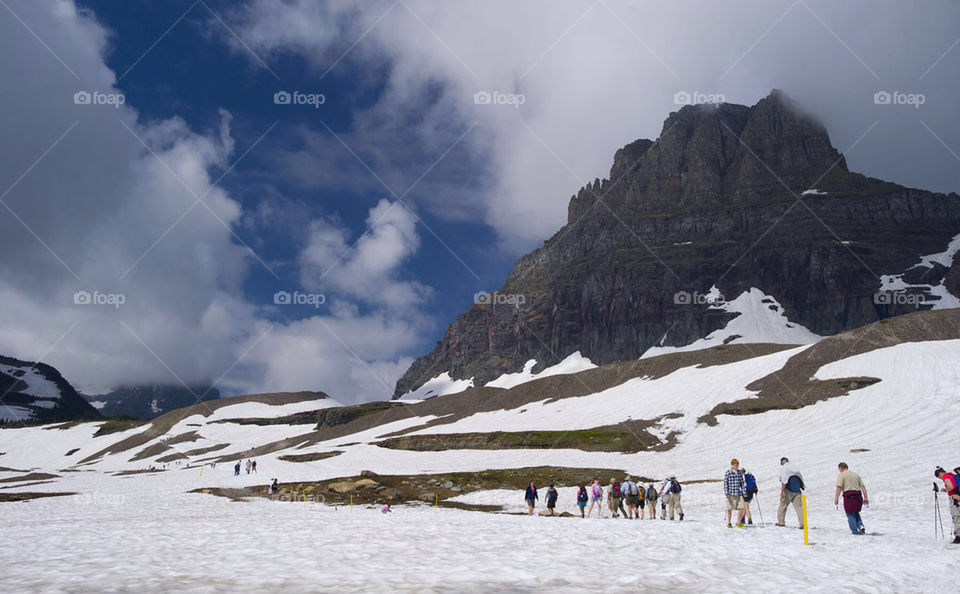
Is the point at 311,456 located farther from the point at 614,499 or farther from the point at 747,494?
the point at 747,494

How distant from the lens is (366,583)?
10.6 metres

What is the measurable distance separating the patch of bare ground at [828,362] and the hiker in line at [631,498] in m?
45.7

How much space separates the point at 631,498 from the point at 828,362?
2677 inches

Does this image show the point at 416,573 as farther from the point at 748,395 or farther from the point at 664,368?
the point at 664,368

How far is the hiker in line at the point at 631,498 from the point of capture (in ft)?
105

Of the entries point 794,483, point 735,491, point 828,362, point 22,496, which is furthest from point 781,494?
point 828,362

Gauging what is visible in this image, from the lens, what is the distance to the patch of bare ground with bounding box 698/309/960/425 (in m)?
73.8

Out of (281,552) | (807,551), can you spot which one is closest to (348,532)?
(281,552)

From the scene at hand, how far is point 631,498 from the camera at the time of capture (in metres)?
32.4

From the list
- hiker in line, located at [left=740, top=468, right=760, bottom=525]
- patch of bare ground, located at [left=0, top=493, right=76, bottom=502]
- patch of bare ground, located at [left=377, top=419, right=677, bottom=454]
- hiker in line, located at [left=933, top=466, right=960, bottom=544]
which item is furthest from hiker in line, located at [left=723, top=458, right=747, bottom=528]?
patch of bare ground, located at [left=0, top=493, right=76, bottom=502]

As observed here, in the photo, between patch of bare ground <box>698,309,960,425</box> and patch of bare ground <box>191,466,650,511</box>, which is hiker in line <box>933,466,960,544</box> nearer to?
patch of bare ground <box>191,466,650,511</box>

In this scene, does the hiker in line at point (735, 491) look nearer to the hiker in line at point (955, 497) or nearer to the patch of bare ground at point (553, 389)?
the hiker in line at point (955, 497)

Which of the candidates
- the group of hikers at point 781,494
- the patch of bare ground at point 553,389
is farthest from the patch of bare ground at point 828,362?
the group of hikers at point 781,494

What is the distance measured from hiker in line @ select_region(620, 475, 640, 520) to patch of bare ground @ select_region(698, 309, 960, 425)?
45.7m
